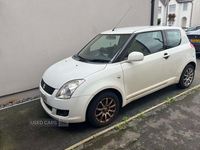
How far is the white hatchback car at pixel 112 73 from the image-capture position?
256cm

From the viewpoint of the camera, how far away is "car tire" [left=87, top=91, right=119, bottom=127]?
2.64 m

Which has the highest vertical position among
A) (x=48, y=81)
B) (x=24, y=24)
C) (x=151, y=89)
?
(x=24, y=24)

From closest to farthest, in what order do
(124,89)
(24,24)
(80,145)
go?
1. (80,145)
2. (124,89)
3. (24,24)

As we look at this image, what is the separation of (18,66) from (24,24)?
1.10 m

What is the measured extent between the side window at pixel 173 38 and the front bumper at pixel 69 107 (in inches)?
95.3

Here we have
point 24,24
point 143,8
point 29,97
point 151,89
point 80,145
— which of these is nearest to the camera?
point 80,145

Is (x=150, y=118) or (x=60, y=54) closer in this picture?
(x=150, y=118)

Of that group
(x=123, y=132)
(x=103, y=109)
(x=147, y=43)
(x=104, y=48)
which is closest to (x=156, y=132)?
(x=123, y=132)

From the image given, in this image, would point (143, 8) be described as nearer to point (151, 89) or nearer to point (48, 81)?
point (151, 89)

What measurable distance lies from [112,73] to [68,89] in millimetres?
814

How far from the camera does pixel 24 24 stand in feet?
13.1

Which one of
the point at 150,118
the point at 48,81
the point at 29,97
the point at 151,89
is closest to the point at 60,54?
the point at 29,97

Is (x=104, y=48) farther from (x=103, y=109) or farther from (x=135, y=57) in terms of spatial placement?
(x=103, y=109)

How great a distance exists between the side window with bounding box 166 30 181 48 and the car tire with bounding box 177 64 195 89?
0.74m
